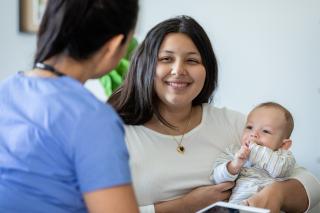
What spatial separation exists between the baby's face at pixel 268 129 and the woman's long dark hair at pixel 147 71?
246 millimetres

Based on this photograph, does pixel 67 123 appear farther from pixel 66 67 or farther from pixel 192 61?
pixel 192 61

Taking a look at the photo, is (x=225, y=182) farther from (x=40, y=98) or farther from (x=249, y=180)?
(x=40, y=98)

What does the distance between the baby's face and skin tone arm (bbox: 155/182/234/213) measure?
6.7 inches

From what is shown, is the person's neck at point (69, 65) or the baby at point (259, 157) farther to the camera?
the baby at point (259, 157)

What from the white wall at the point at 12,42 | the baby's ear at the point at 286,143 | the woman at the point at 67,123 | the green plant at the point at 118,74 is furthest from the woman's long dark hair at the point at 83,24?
the white wall at the point at 12,42

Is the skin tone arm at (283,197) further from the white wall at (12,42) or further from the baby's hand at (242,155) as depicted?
the white wall at (12,42)

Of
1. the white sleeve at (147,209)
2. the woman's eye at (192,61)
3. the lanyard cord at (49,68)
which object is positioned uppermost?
the lanyard cord at (49,68)

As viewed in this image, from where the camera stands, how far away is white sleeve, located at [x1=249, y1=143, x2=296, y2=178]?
56.9 inches

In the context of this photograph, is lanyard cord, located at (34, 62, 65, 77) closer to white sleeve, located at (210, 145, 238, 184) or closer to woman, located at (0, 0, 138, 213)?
woman, located at (0, 0, 138, 213)

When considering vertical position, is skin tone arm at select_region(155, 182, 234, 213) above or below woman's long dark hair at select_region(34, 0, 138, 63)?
below

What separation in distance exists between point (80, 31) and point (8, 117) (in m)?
0.19

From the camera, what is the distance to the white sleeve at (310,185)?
1.54 metres

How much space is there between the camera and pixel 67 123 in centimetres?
75

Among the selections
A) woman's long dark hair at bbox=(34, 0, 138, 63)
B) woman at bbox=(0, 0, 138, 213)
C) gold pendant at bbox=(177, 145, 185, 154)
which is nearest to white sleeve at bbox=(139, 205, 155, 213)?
gold pendant at bbox=(177, 145, 185, 154)
